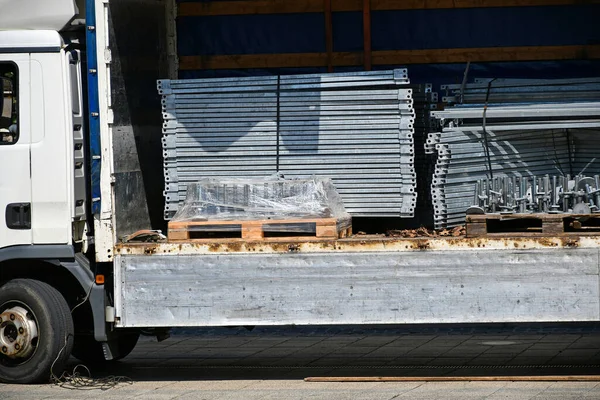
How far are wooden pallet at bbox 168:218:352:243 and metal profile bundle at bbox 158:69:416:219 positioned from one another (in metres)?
0.57

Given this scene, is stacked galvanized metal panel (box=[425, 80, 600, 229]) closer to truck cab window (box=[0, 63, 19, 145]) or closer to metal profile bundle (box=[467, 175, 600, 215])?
metal profile bundle (box=[467, 175, 600, 215])

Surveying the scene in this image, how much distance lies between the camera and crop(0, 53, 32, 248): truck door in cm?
855

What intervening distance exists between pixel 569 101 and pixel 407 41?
2090 mm

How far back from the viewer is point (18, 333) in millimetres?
8625

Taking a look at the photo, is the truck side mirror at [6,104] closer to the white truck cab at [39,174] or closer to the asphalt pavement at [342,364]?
the white truck cab at [39,174]

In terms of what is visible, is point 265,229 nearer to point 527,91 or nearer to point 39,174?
point 39,174

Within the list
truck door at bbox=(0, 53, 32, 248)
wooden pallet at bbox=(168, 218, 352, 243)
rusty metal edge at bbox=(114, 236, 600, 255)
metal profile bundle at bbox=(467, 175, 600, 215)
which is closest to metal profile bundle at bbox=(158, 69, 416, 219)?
wooden pallet at bbox=(168, 218, 352, 243)

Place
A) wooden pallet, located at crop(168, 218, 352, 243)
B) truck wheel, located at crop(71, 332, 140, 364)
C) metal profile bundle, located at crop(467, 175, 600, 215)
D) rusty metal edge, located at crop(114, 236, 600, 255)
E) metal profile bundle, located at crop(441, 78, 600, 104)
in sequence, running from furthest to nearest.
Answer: truck wheel, located at crop(71, 332, 140, 364), metal profile bundle, located at crop(441, 78, 600, 104), metal profile bundle, located at crop(467, 175, 600, 215), wooden pallet, located at crop(168, 218, 352, 243), rusty metal edge, located at crop(114, 236, 600, 255)

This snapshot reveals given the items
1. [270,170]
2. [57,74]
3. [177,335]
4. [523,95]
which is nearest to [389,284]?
[270,170]

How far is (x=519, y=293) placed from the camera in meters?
7.81

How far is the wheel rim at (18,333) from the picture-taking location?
862cm

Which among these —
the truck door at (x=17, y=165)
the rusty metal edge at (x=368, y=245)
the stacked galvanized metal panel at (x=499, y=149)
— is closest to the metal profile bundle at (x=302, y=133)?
the stacked galvanized metal panel at (x=499, y=149)

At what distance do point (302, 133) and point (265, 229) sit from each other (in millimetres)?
1019

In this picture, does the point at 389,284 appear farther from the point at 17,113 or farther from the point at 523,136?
the point at 17,113
